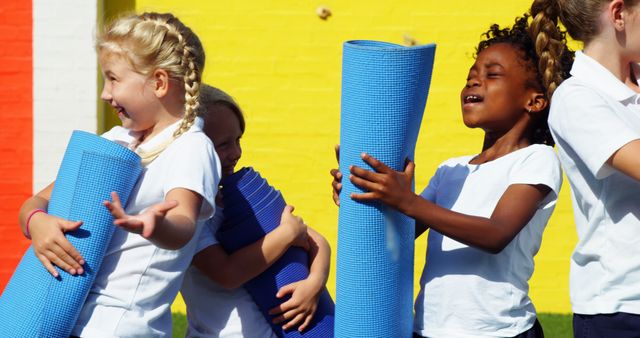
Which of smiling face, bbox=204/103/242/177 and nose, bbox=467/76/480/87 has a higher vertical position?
nose, bbox=467/76/480/87

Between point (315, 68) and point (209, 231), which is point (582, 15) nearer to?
point (209, 231)

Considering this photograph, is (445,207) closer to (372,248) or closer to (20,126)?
(372,248)

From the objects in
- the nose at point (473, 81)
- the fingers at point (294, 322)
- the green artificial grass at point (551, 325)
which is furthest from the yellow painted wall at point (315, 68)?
the fingers at point (294, 322)

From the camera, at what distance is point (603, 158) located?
3.07 m

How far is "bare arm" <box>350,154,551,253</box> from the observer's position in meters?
3.27

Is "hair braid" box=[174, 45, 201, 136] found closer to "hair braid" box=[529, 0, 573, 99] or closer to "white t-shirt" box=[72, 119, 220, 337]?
"white t-shirt" box=[72, 119, 220, 337]

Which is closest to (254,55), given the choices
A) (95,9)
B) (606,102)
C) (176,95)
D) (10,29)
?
(95,9)

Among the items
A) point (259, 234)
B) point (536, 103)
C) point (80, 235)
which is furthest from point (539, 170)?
point (80, 235)

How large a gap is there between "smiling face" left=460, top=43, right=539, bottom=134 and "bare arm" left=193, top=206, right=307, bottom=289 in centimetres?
70

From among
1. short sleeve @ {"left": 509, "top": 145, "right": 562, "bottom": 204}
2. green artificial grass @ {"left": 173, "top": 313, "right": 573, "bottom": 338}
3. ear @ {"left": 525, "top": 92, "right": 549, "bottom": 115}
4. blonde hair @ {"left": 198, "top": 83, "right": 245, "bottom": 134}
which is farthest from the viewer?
green artificial grass @ {"left": 173, "top": 313, "right": 573, "bottom": 338}

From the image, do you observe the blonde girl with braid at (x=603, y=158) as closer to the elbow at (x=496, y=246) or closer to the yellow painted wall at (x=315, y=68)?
the elbow at (x=496, y=246)

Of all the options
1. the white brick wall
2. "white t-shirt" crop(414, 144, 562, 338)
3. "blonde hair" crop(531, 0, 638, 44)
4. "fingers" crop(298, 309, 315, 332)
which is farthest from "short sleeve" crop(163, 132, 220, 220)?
the white brick wall

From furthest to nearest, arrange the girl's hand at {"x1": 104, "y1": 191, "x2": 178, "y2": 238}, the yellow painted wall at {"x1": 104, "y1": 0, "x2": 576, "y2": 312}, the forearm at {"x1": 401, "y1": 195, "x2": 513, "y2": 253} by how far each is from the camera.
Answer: the yellow painted wall at {"x1": 104, "y1": 0, "x2": 576, "y2": 312} → the forearm at {"x1": 401, "y1": 195, "x2": 513, "y2": 253} → the girl's hand at {"x1": 104, "y1": 191, "x2": 178, "y2": 238}

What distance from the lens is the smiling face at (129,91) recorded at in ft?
11.2
